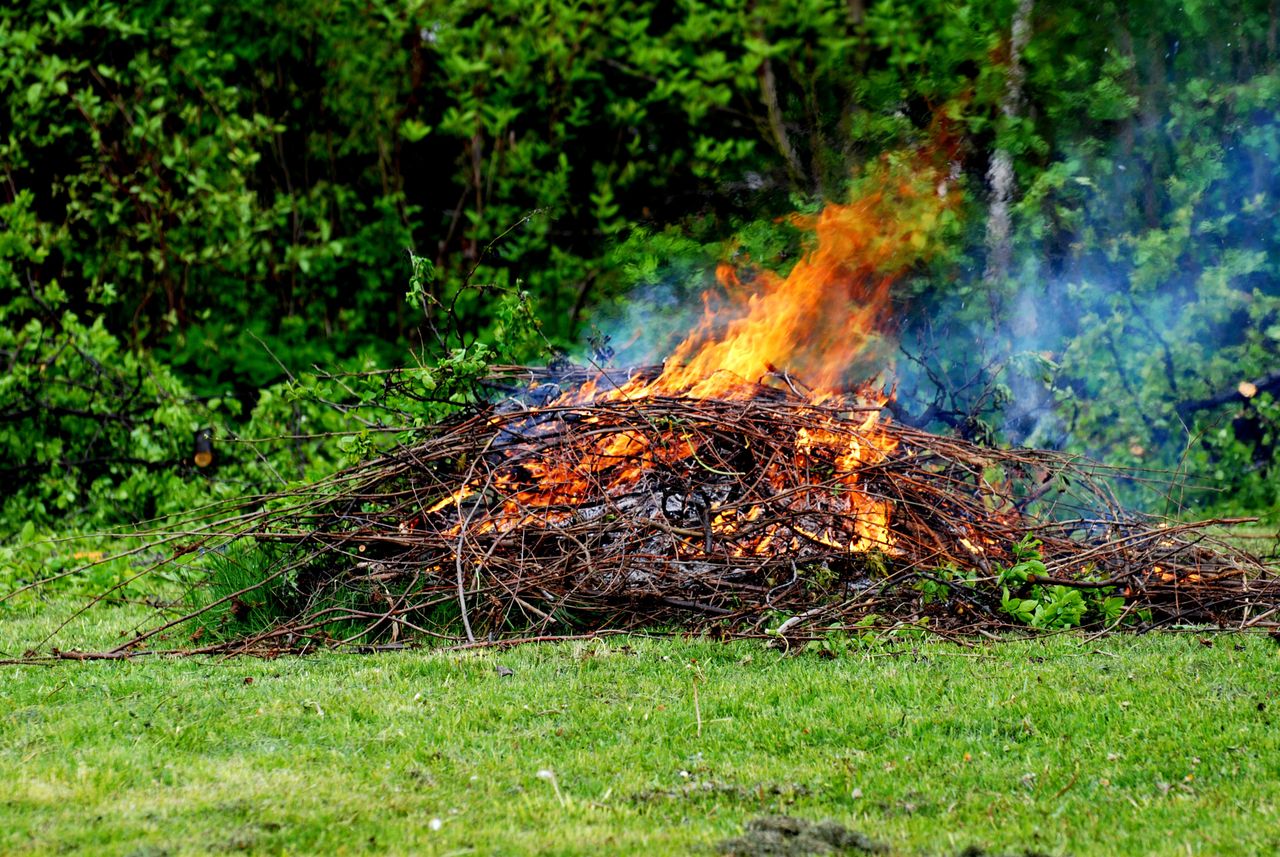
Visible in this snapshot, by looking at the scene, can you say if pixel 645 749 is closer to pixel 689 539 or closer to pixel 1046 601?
pixel 689 539

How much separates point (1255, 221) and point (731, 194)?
4.20 m

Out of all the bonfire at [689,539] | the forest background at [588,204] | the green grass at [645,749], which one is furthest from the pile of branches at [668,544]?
the forest background at [588,204]

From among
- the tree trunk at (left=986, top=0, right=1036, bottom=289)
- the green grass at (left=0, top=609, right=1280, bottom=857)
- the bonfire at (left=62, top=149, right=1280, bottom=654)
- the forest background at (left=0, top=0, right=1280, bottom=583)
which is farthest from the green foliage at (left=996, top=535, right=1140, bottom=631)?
the tree trunk at (left=986, top=0, right=1036, bottom=289)

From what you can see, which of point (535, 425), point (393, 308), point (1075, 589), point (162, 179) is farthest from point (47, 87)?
point (1075, 589)

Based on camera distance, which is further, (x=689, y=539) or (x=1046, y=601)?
(x=689, y=539)

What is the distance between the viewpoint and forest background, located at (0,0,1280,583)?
1039cm

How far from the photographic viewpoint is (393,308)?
13.3 m

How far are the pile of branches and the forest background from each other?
4.92ft

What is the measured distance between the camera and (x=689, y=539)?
677 centimetres

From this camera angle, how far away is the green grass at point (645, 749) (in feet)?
12.3

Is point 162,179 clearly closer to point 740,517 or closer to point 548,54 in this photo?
point 548,54

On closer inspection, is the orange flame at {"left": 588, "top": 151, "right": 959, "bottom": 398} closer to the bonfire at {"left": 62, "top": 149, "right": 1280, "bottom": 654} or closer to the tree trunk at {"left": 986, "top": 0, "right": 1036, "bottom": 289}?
the bonfire at {"left": 62, "top": 149, "right": 1280, "bottom": 654}

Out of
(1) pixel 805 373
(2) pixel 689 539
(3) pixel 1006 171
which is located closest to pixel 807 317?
(1) pixel 805 373

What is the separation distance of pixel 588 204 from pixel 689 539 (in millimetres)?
7414
